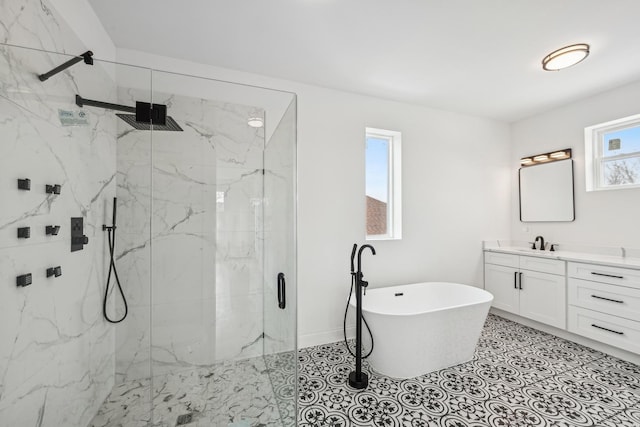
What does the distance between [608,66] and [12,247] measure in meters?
4.22

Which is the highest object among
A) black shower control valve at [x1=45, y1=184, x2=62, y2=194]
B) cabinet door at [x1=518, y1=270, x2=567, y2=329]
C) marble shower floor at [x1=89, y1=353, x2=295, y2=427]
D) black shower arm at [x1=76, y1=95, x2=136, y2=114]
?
black shower arm at [x1=76, y1=95, x2=136, y2=114]

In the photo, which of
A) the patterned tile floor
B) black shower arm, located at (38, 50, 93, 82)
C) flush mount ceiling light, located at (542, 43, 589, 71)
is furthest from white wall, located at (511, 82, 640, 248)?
black shower arm, located at (38, 50, 93, 82)

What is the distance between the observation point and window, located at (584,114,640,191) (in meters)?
2.75

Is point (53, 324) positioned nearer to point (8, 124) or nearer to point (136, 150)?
point (8, 124)

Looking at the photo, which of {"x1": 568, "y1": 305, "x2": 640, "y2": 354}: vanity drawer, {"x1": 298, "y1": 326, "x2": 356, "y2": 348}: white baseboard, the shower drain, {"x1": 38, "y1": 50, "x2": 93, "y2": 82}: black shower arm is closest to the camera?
{"x1": 38, "y1": 50, "x2": 93, "y2": 82}: black shower arm

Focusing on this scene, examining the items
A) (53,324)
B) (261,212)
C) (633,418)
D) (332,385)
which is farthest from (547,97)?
(53,324)

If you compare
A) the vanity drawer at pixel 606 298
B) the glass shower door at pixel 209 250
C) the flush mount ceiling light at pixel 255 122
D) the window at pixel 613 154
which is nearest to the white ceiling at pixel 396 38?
the window at pixel 613 154

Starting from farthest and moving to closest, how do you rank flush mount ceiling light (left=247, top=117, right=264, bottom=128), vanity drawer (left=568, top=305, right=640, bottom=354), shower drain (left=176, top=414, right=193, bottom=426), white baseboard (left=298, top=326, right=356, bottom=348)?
white baseboard (left=298, top=326, right=356, bottom=348), vanity drawer (left=568, top=305, right=640, bottom=354), flush mount ceiling light (left=247, top=117, right=264, bottom=128), shower drain (left=176, top=414, right=193, bottom=426)

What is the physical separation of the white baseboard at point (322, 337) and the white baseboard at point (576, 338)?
81.9 inches

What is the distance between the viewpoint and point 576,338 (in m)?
2.70

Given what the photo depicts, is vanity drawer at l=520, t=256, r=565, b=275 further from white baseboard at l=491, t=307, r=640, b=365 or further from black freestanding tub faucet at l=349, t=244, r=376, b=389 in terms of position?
black freestanding tub faucet at l=349, t=244, r=376, b=389

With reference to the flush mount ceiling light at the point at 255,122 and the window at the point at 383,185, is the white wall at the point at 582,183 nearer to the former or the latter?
the window at the point at 383,185

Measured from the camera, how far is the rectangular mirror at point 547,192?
3.17 meters

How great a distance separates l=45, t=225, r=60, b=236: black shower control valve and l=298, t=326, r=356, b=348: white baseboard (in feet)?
6.68
